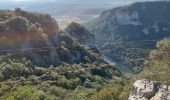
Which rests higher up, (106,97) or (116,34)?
(106,97)

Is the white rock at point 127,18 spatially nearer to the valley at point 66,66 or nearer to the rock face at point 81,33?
the valley at point 66,66

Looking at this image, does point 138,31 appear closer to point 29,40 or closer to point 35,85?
point 29,40

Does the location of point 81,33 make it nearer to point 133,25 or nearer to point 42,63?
point 42,63

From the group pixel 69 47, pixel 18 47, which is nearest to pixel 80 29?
pixel 69 47

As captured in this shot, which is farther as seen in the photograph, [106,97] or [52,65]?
[52,65]

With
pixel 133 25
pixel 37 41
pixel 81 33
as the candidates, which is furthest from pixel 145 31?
pixel 37 41

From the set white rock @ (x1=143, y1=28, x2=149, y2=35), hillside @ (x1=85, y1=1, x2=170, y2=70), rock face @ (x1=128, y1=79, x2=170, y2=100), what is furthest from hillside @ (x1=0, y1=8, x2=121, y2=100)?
white rock @ (x1=143, y1=28, x2=149, y2=35)

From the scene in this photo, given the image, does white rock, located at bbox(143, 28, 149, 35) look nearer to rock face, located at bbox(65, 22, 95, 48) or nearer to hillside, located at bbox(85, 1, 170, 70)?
hillside, located at bbox(85, 1, 170, 70)

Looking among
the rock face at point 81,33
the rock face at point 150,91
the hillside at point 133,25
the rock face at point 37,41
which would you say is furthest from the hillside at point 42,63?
the hillside at point 133,25
